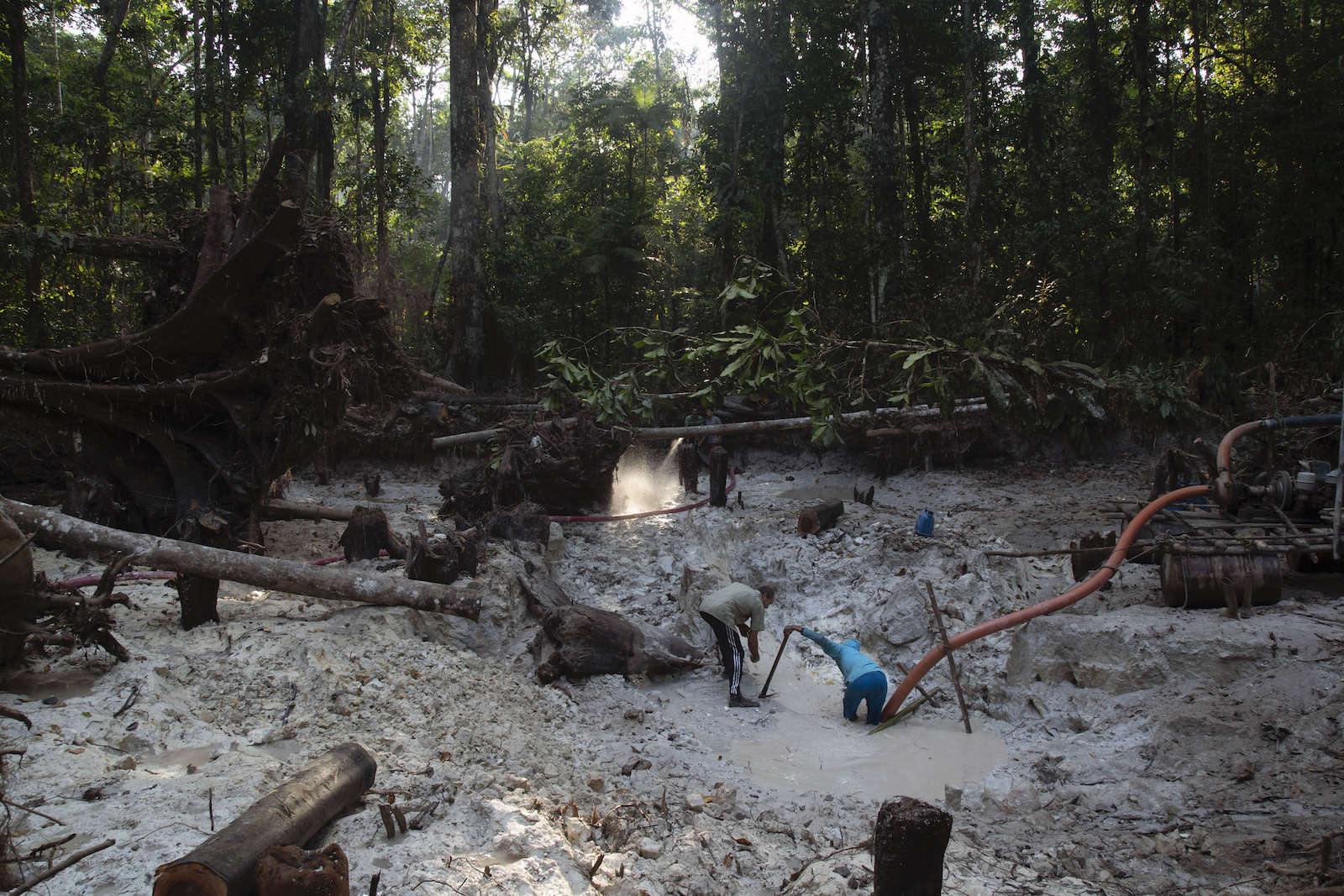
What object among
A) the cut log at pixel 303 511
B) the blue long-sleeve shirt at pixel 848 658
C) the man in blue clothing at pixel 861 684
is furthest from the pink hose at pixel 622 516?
the man in blue clothing at pixel 861 684

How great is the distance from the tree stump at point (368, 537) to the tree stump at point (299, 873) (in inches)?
203

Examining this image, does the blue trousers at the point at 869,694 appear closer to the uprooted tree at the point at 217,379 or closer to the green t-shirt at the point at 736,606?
the green t-shirt at the point at 736,606

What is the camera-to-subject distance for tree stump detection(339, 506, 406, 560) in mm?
7594

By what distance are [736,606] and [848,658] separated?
3.75 ft

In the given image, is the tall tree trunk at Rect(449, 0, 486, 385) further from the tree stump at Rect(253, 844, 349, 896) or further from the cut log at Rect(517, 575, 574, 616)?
the tree stump at Rect(253, 844, 349, 896)

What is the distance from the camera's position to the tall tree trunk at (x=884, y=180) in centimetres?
1417

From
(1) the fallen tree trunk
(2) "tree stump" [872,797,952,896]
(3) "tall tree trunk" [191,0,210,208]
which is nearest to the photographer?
(2) "tree stump" [872,797,952,896]

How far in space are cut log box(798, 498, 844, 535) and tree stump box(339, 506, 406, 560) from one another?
4.78m

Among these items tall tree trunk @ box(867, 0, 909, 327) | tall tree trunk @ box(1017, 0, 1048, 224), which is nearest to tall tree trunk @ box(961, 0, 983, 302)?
tall tree trunk @ box(1017, 0, 1048, 224)

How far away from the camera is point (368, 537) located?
763 centimetres

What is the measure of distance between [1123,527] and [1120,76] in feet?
46.4

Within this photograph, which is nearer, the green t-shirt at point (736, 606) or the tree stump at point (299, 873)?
the tree stump at point (299, 873)

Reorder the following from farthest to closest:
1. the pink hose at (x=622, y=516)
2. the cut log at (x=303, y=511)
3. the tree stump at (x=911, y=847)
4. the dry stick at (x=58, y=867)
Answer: the pink hose at (x=622, y=516) < the cut log at (x=303, y=511) < the tree stump at (x=911, y=847) < the dry stick at (x=58, y=867)

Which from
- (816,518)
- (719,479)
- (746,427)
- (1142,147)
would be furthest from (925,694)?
(1142,147)
